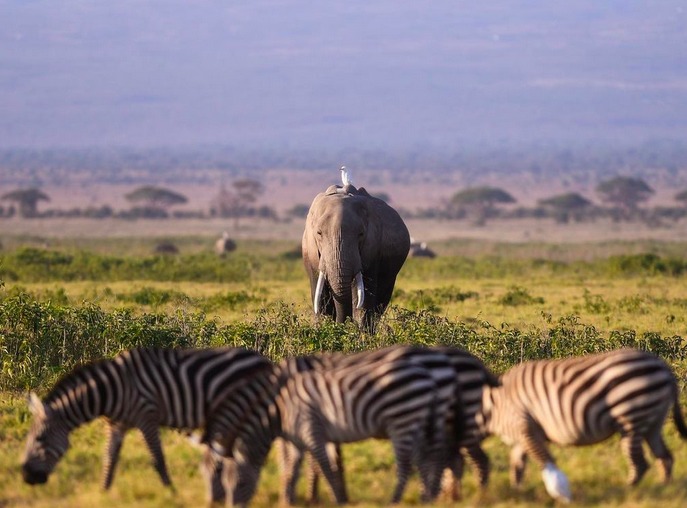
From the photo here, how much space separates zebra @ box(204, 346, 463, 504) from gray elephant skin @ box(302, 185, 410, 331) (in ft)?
19.7

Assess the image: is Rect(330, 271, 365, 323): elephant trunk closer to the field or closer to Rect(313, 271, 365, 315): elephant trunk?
Rect(313, 271, 365, 315): elephant trunk

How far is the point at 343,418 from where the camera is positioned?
836 centimetres

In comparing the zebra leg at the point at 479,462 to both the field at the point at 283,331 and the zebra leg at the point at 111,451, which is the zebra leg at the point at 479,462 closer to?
the field at the point at 283,331

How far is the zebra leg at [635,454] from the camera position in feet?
27.9

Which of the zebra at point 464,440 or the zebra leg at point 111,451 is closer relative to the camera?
the zebra at point 464,440

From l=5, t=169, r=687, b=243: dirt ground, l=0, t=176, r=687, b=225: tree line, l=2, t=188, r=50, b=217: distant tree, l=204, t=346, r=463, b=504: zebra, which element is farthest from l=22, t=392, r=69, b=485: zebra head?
l=2, t=188, r=50, b=217: distant tree

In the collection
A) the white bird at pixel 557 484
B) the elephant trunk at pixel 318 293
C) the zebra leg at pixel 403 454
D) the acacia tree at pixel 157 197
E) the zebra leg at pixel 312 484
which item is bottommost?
the acacia tree at pixel 157 197

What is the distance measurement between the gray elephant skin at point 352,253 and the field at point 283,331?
53 cm

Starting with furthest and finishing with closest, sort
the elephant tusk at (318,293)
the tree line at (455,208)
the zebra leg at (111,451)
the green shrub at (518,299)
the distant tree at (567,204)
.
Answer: the distant tree at (567,204)
the tree line at (455,208)
the green shrub at (518,299)
the elephant tusk at (318,293)
the zebra leg at (111,451)

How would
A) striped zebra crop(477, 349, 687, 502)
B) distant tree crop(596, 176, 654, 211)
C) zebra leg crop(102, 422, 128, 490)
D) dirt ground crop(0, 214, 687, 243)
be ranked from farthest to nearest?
distant tree crop(596, 176, 654, 211) < dirt ground crop(0, 214, 687, 243) < zebra leg crop(102, 422, 128, 490) < striped zebra crop(477, 349, 687, 502)

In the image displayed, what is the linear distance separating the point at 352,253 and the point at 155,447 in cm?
704

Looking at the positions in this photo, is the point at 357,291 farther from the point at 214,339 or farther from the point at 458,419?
the point at 458,419

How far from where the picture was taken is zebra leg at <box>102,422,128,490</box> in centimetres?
898

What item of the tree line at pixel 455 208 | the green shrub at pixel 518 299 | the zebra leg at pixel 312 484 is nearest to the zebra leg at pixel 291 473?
the zebra leg at pixel 312 484
